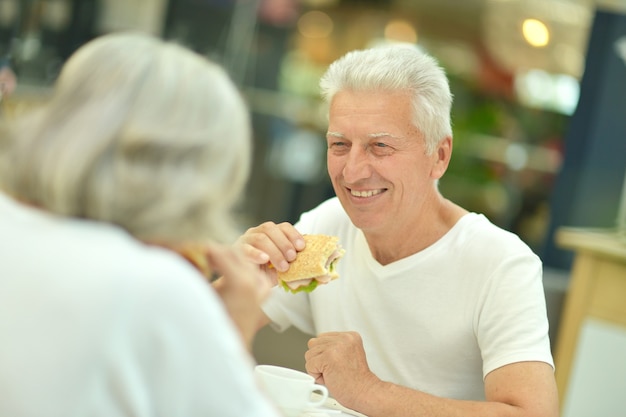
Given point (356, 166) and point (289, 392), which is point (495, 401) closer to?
point (289, 392)

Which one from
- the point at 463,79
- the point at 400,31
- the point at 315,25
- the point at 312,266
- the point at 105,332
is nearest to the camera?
the point at 105,332

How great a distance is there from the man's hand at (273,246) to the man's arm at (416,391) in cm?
24

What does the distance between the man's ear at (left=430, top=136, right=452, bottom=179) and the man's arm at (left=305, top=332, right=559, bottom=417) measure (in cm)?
54

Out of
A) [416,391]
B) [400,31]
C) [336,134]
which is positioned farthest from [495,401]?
[400,31]

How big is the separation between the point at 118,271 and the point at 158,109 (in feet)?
0.73

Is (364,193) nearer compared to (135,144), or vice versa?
(135,144)

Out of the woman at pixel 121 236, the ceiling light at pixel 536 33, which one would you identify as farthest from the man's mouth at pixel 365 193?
the ceiling light at pixel 536 33

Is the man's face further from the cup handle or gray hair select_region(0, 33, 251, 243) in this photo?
gray hair select_region(0, 33, 251, 243)

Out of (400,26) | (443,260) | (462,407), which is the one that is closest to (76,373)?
(462,407)

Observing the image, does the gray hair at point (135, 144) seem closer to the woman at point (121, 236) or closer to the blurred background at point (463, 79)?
the woman at point (121, 236)

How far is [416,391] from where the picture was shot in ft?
6.48

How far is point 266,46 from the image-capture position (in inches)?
346

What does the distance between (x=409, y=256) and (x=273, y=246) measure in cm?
37

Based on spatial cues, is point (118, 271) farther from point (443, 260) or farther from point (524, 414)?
point (443, 260)
